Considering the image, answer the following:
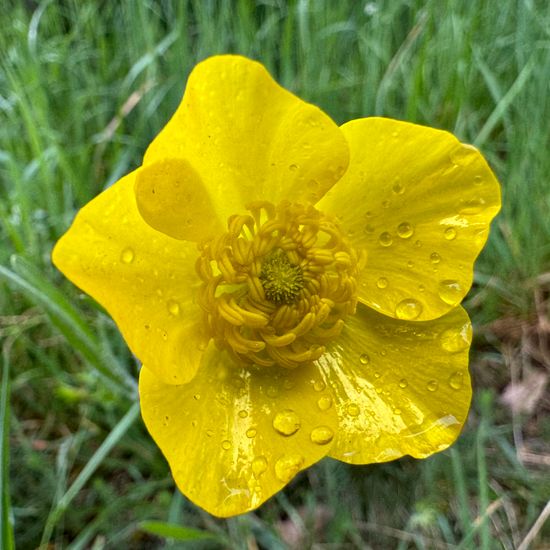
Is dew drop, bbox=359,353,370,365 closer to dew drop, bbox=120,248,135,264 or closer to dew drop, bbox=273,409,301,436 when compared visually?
dew drop, bbox=273,409,301,436

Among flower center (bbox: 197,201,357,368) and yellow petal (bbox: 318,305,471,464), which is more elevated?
flower center (bbox: 197,201,357,368)

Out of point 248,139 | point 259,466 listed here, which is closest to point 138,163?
point 248,139

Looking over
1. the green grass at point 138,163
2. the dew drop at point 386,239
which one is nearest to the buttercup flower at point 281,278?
the dew drop at point 386,239

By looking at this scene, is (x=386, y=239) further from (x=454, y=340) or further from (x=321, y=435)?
(x=321, y=435)

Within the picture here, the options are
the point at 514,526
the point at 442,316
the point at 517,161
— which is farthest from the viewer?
the point at 517,161

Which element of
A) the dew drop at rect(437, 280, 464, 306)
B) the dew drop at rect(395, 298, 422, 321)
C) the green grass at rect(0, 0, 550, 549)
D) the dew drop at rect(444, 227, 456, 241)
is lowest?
the green grass at rect(0, 0, 550, 549)

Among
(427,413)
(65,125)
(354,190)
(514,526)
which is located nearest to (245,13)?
(65,125)

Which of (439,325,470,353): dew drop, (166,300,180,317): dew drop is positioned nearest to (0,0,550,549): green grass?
(166,300,180,317): dew drop

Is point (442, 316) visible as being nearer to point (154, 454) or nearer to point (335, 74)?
point (154, 454)
